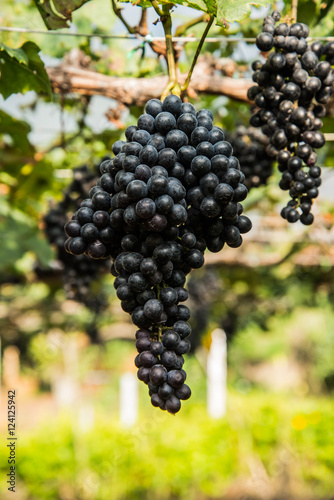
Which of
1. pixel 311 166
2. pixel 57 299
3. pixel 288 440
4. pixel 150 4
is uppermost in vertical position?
pixel 57 299

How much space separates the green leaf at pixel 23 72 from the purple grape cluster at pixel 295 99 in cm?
74

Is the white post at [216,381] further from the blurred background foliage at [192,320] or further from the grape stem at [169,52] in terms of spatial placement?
the grape stem at [169,52]

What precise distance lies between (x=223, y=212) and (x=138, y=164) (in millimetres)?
197

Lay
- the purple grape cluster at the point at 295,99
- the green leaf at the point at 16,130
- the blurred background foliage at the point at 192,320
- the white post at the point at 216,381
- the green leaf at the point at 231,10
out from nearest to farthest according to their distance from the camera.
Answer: the green leaf at the point at 231,10
the purple grape cluster at the point at 295,99
the green leaf at the point at 16,130
the blurred background foliage at the point at 192,320
the white post at the point at 216,381

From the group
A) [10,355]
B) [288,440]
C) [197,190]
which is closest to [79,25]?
[197,190]

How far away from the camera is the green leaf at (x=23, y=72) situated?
1.56 m

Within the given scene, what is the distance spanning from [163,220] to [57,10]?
0.83m

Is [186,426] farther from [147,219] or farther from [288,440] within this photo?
[147,219]

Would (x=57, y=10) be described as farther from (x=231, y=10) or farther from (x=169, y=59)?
(x=231, y=10)

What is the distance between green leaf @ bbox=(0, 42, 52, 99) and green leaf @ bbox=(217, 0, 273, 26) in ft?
2.28

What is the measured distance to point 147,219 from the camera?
3.00 feet

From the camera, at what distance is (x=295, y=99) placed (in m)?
1.27

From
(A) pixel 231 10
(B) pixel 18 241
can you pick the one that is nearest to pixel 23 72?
(A) pixel 231 10

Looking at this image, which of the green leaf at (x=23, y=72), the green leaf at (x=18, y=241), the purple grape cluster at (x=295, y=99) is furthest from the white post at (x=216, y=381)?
the purple grape cluster at (x=295, y=99)
